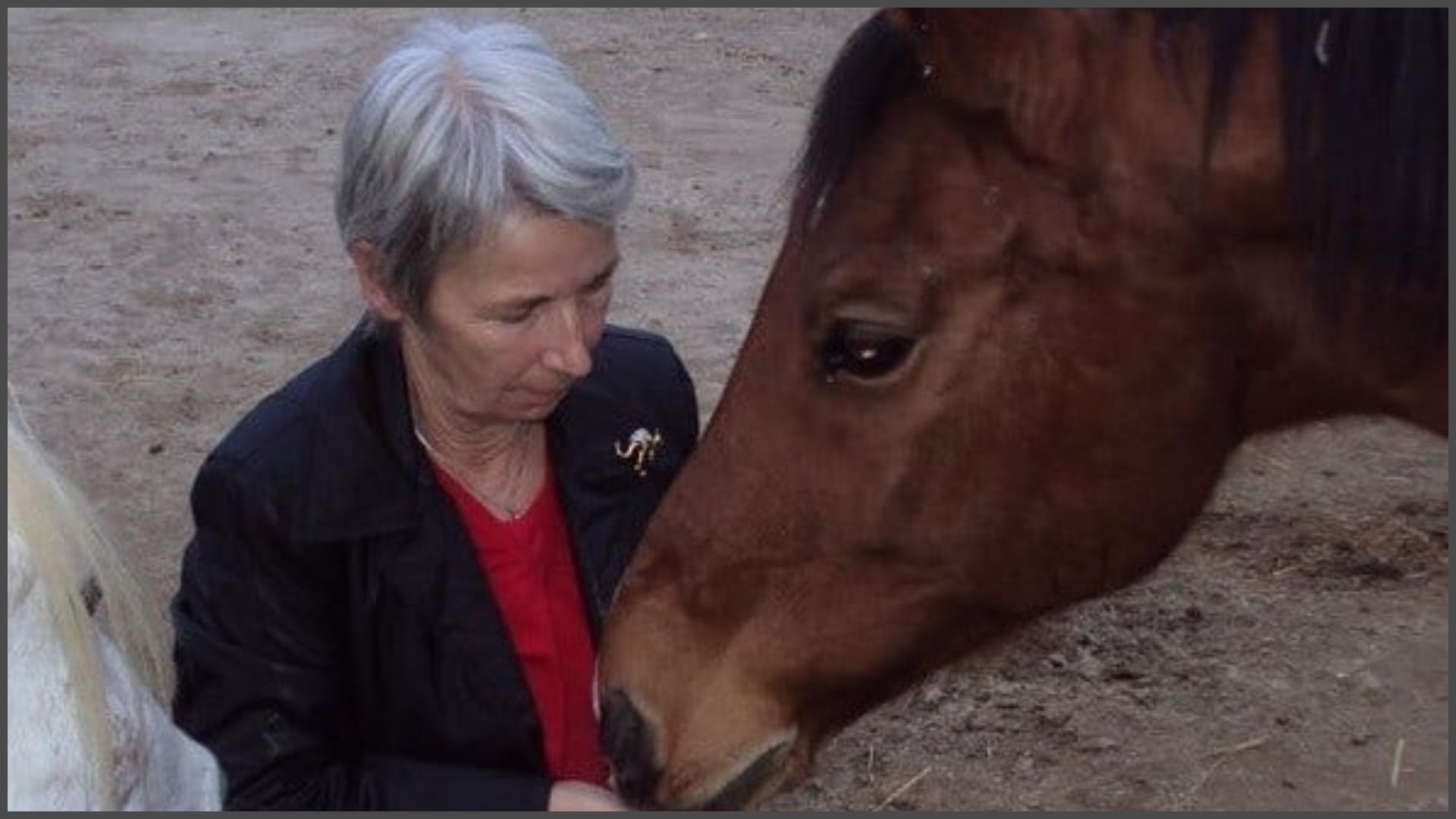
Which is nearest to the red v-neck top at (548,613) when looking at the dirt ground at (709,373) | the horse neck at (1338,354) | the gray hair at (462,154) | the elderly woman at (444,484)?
the elderly woman at (444,484)

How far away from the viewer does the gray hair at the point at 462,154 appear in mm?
1973

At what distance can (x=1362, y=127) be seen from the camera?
1.65 m

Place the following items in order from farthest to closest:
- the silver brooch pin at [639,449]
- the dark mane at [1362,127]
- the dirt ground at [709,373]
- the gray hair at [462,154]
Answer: the dirt ground at [709,373] < the silver brooch pin at [639,449] < the gray hair at [462,154] < the dark mane at [1362,127]

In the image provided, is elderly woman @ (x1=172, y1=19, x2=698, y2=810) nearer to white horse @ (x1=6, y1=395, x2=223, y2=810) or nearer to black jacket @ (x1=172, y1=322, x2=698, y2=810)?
black jacket @ (x1=172, y1=322, x2=698, y2=810)

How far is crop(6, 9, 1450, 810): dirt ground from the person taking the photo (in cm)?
353

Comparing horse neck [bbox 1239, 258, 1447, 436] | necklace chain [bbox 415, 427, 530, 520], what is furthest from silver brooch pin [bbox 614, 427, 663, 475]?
horse neck [bbox 1239, 258, 1447, 436]

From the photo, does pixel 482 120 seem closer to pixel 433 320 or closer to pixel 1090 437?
pixel 433 320

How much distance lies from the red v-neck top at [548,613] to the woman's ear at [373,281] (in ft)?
0.66

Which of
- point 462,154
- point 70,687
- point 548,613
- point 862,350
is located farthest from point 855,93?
point 70,687

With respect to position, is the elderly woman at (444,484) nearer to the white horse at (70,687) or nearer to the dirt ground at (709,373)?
the white horse at (70,687)

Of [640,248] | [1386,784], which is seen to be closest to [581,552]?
[1386,784]

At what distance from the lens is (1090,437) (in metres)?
1.90

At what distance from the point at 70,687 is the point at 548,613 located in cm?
69

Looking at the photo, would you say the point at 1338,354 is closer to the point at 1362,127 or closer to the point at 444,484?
the point at 1362,127
